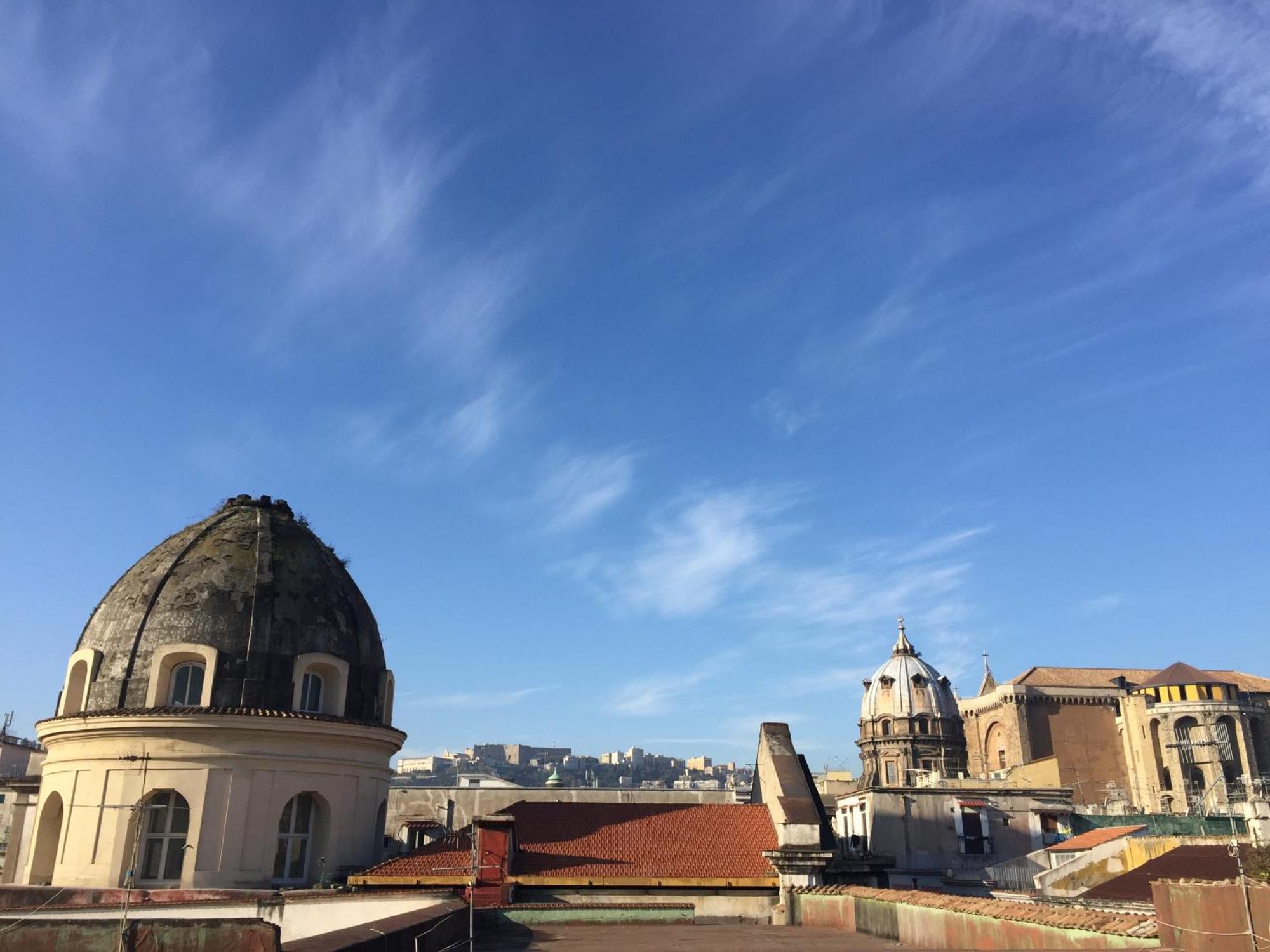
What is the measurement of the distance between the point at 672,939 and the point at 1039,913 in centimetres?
737

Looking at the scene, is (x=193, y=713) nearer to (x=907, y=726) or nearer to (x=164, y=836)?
(x=164, y=836)

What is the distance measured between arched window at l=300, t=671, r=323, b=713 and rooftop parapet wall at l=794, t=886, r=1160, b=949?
51.0 ft

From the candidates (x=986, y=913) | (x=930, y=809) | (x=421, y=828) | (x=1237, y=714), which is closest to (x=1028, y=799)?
(x=930, y=809)

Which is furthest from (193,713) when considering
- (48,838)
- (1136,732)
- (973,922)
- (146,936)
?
(1136,732)

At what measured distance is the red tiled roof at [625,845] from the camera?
81.7ft

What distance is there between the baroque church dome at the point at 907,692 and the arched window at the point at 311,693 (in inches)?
2530

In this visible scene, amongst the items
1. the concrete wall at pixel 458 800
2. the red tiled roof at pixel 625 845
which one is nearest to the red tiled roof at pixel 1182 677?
the concrete wall at pixel 458 800

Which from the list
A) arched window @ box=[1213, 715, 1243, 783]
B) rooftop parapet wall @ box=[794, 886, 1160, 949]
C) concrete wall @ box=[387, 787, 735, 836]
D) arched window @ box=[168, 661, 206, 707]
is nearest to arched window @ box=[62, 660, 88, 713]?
arched window @ box=[168, 661, 206, 707]

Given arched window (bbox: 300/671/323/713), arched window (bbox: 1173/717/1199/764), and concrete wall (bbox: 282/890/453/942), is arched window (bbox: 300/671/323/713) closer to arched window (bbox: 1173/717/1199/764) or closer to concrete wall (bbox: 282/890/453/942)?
concrete wall (bbox: 282/890/453/942)

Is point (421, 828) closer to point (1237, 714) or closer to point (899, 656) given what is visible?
point (899, 656)

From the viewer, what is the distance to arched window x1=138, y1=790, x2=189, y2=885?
25.7m

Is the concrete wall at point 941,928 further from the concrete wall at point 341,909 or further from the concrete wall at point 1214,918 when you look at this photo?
the concrete wall at point 341,909

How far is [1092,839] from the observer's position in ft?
126

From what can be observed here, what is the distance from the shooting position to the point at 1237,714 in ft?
259
